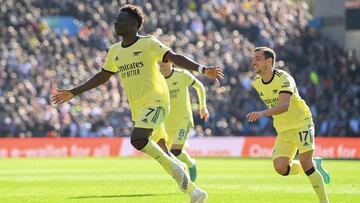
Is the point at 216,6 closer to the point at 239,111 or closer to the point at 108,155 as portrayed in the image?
the point at 239,111

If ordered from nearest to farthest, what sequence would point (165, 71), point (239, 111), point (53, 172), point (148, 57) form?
point (148, 57) < point (165, 71) < point (53, 172) < point (239, 111)

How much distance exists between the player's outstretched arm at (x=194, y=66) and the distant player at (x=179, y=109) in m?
7.03

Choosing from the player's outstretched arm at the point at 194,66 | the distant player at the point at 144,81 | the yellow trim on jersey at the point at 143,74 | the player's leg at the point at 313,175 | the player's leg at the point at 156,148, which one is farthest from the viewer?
the player's leg at the point at 313,175

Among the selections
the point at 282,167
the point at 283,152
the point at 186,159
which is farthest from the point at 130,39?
the point at 186,159

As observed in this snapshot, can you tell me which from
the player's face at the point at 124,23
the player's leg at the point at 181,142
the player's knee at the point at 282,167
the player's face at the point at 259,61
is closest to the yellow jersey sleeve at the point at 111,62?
the player's face at the point at 124,23

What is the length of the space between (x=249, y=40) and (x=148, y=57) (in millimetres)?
34424

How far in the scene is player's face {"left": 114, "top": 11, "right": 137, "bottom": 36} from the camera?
13750 millimetres

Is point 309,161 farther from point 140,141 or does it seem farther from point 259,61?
point 140,141

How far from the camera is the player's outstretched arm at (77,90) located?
572 inches

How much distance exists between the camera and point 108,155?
40219 millimetres

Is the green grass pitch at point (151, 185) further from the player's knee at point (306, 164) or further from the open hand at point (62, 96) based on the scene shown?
→ the open hand at point (62, 96)

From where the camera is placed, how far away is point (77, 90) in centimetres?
1455

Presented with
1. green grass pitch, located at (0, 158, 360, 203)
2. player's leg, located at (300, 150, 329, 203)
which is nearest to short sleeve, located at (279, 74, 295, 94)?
player's leg, located at (300, 150, 329, 203)

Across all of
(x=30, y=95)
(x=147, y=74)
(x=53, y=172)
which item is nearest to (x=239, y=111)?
(x=30, y=95)
